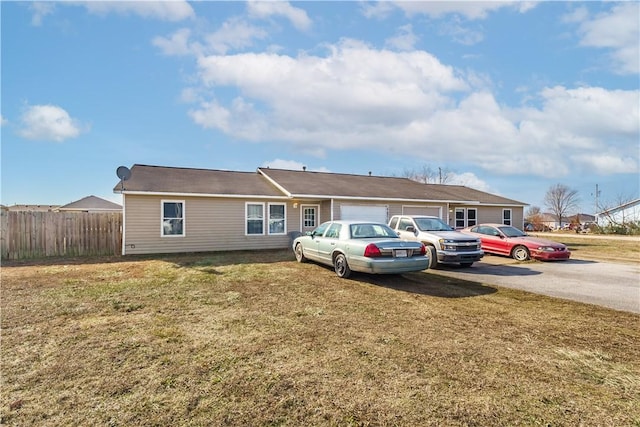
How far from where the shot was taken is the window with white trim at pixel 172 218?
46.4ft

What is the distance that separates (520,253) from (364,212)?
24.4ft

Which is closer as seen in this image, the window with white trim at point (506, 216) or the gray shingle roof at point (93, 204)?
the window with white trim at point (506, 216)

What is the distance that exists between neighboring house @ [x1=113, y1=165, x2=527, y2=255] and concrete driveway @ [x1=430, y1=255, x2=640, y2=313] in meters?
7.08

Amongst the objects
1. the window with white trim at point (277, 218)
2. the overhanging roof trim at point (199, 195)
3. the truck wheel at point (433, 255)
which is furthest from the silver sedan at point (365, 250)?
the window with white trim at point (277, 218)

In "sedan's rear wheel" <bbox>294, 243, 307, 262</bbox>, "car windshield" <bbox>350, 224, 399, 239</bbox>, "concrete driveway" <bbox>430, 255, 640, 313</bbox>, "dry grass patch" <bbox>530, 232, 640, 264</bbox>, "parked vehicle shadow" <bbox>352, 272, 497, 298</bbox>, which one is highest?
"car windshield" <bbox>350, 224, 399, 239</bbox>

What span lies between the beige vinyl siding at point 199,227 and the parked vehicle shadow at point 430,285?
7.95 meters

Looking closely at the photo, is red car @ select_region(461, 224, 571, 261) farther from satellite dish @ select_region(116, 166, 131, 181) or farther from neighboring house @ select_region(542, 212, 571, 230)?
neighboring house @ select_region(542, 212, 571, 230)

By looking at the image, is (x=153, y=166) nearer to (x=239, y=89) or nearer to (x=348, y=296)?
(x=239, y=89)

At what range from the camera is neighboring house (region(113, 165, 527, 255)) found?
13.8 meters

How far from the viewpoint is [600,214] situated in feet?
138

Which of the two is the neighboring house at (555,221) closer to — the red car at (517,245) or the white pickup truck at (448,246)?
the red car at (517,245)

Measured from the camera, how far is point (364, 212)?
17688 millimetres

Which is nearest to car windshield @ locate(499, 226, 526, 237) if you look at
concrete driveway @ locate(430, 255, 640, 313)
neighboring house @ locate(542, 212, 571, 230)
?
concrete driveway @ locate(430, 255, 640, 313)

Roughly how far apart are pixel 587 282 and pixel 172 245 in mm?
14294
